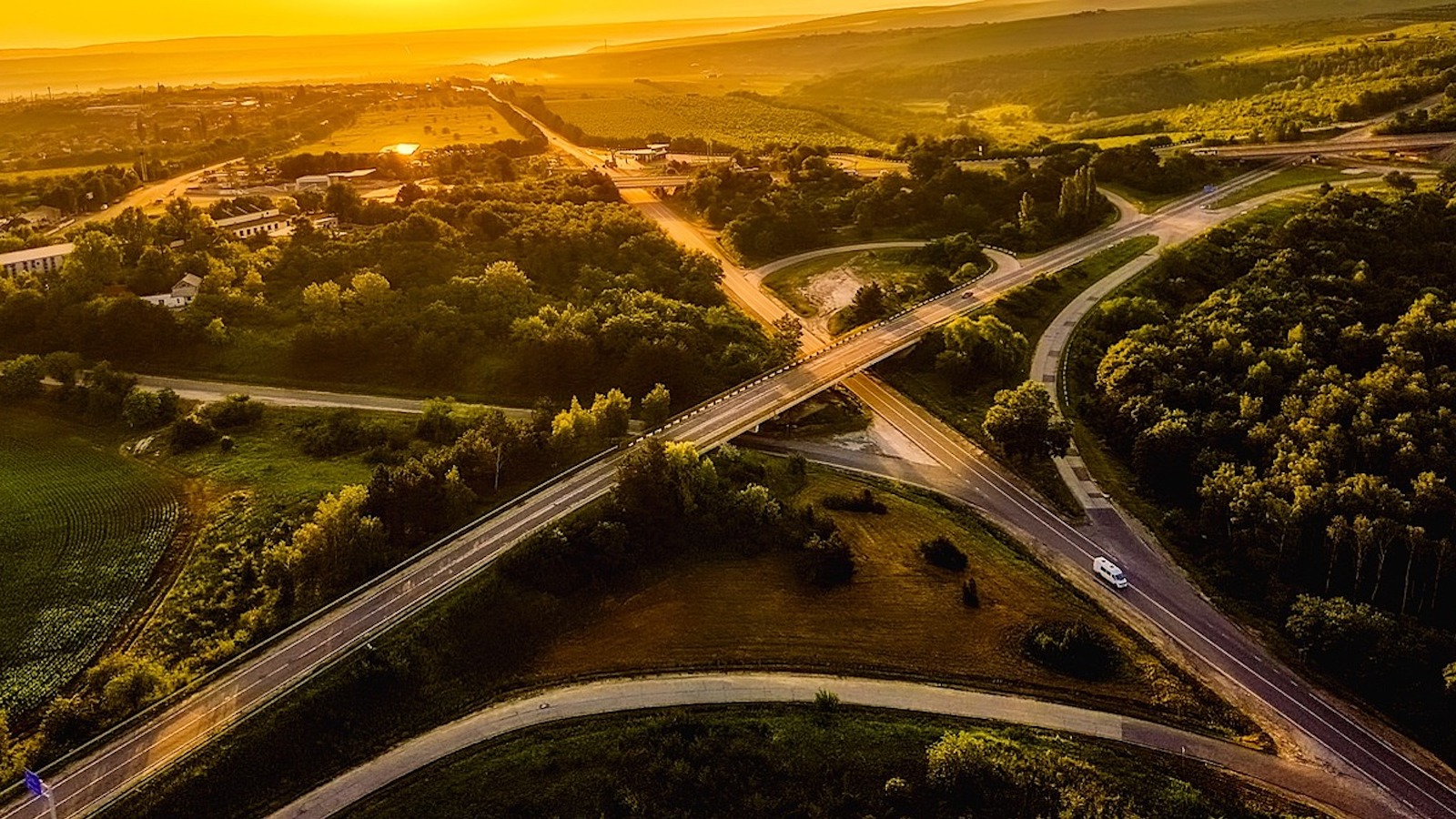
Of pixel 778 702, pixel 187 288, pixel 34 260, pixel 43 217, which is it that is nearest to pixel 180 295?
pixel 187 288

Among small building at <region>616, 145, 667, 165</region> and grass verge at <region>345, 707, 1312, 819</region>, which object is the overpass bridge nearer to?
small building at <region>616, 145, 667, 165</region>

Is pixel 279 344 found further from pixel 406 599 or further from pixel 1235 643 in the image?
pixel 1235 643

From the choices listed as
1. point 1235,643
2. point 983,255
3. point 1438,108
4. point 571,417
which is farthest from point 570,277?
point 1438,108

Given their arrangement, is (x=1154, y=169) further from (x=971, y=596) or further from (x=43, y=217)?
(x=43, y=217)

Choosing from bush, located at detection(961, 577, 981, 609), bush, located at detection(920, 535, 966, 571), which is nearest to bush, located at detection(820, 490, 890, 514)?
bush, located at detection(920, 535, 966, 571)

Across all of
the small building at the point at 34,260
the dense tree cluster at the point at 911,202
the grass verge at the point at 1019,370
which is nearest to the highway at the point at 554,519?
the grass verge at the point at 1019,370

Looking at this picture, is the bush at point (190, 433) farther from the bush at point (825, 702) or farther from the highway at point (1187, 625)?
the highway at point (1187, 625)

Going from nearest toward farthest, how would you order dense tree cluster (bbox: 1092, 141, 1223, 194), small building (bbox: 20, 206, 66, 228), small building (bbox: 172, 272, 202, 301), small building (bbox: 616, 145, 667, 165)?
small building (bbox: 172, 272, 202, 301) → dense tree cluster (bbox: 1092, 141, 1223, 194) → small building (bbox: 20, 206, 66, 228) → small building (bbox: 616, 145, 667, 165)
